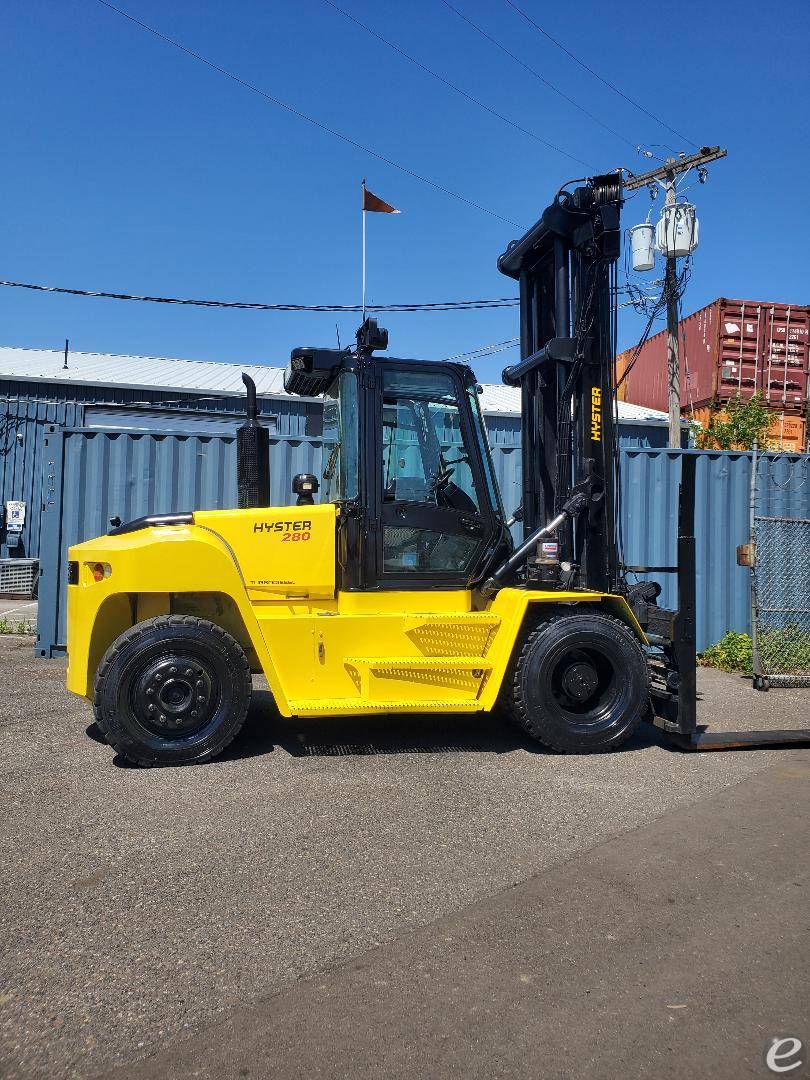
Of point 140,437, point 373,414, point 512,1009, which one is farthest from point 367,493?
point 140,437

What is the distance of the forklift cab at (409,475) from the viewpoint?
5.73 metres

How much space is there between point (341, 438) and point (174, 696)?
213 centimetres

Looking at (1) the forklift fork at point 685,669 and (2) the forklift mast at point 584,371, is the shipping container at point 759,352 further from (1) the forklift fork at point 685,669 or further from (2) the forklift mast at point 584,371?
(1) the forklift fork at point 685,669

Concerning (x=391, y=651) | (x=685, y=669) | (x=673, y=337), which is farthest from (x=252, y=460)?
(x=673, y=337)

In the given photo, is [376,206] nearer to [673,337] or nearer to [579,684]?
[579,684]

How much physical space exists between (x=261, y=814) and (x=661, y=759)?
2.81 metres

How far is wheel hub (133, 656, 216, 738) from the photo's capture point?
530cm

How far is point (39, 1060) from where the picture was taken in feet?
7.69

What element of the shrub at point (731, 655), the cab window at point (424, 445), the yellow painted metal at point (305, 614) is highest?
→ the cab window at point (424, 445)

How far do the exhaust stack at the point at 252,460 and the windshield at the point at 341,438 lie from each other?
522mm

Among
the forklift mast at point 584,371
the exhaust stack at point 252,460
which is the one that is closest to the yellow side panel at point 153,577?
the exhaust stack at point 252,460

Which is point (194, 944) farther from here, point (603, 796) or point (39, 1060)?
point (603, 796)

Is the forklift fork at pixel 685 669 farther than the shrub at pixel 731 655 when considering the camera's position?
No

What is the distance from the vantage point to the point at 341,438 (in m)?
5.95
